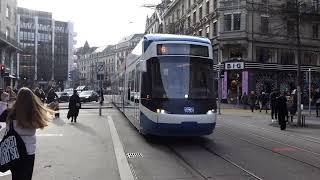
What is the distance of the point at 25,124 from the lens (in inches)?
209

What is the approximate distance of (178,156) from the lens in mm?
12125

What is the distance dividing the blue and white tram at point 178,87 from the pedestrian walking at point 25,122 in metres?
8.16

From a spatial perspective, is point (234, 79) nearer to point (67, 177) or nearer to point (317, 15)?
point (317, 15)

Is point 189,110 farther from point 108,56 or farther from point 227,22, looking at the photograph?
point 108,56

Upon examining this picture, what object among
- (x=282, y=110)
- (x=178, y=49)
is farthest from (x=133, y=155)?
(x=282, y=110)

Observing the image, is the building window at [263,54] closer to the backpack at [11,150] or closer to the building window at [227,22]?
the building window at [227,22]

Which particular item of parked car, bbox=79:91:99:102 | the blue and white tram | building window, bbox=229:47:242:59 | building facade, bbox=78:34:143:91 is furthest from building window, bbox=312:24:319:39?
building facade, bbox=78:34:143:91

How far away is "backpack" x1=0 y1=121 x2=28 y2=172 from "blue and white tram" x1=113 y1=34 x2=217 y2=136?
8225 mm

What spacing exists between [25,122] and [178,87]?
8.60 meters

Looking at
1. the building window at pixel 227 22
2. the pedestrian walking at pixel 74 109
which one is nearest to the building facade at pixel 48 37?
the building window at pixel 227 22

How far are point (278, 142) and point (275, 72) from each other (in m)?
36.4

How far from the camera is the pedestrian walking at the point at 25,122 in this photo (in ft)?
17.5

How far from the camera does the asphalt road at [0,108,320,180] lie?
960 cm

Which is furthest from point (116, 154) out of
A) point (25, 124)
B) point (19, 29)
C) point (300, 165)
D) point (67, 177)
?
point (19, 29)
